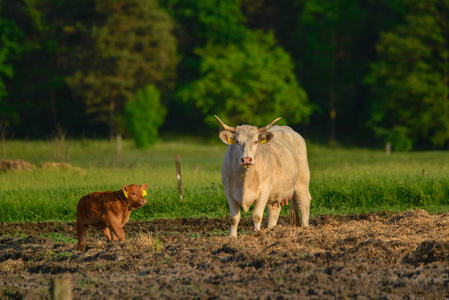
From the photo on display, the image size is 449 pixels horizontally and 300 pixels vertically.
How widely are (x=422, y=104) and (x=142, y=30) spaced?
72.6 feet

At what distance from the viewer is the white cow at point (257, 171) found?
10.2m

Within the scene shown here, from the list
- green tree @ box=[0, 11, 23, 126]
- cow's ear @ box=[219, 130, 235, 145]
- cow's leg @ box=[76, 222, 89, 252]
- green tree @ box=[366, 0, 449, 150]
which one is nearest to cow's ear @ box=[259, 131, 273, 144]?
cow's ear @ box=[219, 130, 235, 145]

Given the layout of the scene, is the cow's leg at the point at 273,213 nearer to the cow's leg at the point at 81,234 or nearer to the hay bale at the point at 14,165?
the cow's leg at the point at 81,234

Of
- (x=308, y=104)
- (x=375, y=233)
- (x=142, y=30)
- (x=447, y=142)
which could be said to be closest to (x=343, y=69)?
(x=308, y=104)

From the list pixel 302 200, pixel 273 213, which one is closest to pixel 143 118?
pixel 302 200

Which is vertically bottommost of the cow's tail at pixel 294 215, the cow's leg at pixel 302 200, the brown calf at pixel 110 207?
the cow's tail at pixel 294 215

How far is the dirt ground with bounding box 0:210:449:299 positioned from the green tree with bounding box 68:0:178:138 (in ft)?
129

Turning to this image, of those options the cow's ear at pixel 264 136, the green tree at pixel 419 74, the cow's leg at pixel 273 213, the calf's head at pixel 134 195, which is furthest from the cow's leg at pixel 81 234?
the green tree at pixel 419 74

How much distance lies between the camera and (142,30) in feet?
167

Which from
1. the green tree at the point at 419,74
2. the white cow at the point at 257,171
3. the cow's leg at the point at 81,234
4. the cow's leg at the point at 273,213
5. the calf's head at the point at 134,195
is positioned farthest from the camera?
the green tree at the point at 419,74

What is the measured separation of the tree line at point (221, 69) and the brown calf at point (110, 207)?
113ft

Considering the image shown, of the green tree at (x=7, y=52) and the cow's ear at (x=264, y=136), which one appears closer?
the cow's ear at (x=264, y=136)

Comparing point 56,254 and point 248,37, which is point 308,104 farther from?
point 56,254

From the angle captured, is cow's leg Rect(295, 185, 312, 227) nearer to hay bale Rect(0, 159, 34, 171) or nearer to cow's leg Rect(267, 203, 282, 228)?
cow's leg Rect(267, 203, 282, 228)
